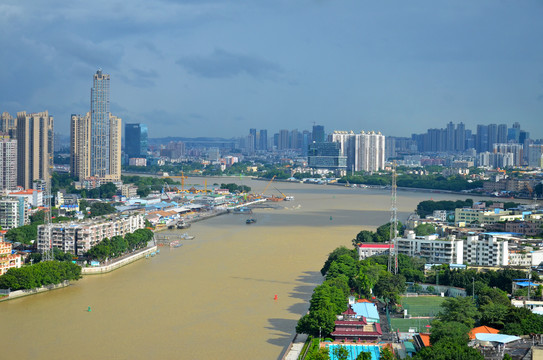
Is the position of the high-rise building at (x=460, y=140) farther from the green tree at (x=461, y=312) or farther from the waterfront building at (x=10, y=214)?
the green tree at (x=461, y=312)

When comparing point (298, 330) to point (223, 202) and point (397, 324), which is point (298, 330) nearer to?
point (397, 324)

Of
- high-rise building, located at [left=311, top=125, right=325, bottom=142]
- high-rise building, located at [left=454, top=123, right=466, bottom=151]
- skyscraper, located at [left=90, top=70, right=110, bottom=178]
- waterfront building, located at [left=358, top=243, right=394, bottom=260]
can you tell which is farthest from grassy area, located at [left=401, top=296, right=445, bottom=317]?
high-rise building, located at [left=454, top=123, right=466, bottom=151]

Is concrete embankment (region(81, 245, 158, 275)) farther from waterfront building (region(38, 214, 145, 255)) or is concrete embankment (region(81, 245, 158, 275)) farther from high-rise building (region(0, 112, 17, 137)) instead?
high-rise building (region(0, 112, 17, 137))

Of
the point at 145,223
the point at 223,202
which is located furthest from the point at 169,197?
the point at 145,223

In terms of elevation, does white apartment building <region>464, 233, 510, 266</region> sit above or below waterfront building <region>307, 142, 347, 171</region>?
below

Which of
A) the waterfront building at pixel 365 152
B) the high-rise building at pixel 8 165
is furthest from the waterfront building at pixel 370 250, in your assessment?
the waterfront building at pixel 365 152

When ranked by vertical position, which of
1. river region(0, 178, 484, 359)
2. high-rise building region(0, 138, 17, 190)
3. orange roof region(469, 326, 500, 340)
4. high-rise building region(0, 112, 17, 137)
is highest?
high-rise building region(0, 112, 17, 137)

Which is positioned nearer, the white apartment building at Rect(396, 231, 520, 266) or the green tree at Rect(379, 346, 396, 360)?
the green tree at Rect(379, 346, 396, 360)
